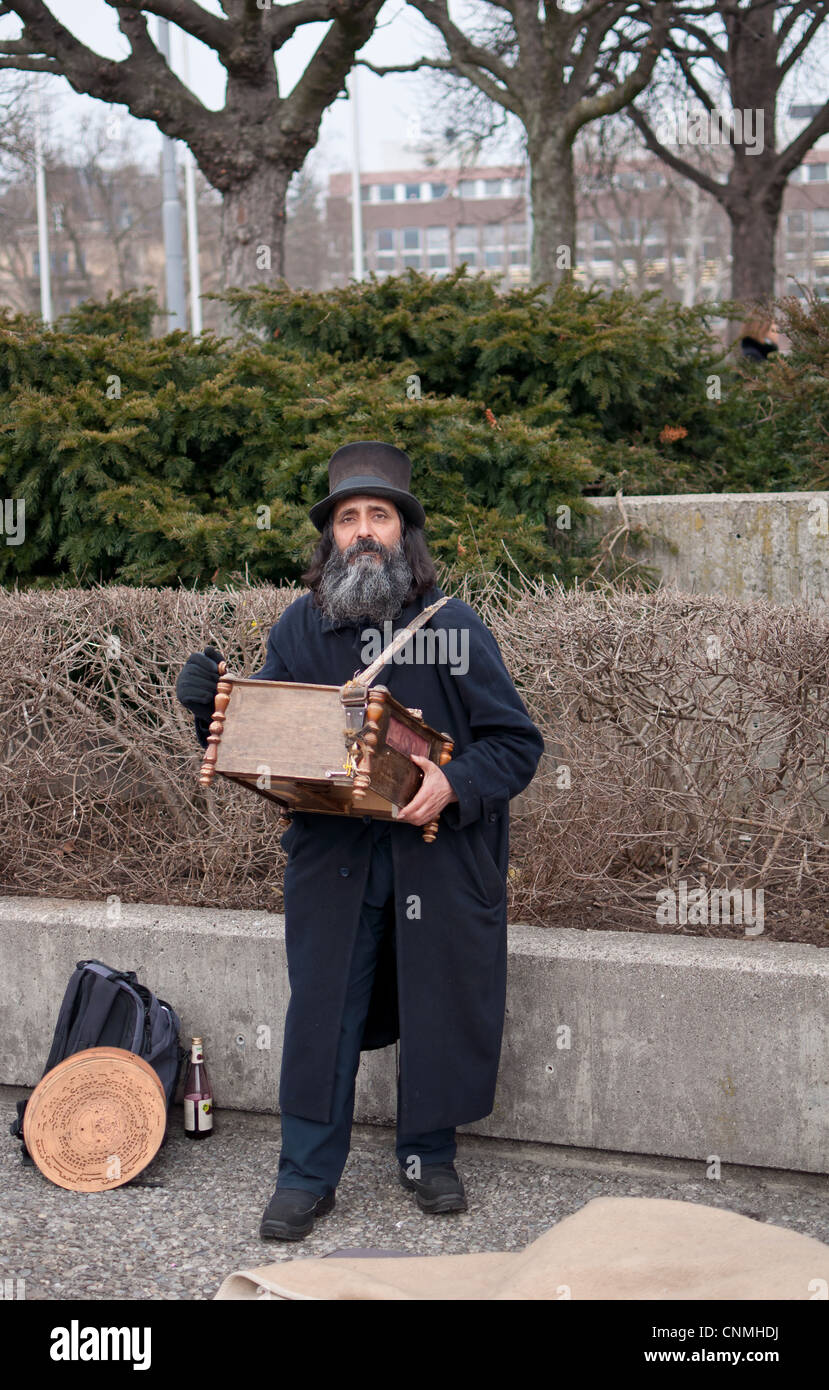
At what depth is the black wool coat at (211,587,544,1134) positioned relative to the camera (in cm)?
371

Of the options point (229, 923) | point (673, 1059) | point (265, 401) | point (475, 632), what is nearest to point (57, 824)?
point (229, 923)

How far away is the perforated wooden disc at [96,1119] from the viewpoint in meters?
4.13

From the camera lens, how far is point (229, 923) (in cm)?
457

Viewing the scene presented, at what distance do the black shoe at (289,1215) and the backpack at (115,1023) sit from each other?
0.72 m

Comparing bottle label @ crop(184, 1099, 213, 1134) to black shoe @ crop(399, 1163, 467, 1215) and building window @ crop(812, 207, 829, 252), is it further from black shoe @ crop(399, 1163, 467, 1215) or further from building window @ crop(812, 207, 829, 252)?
building window @ crop(812, 207, 829, 252)

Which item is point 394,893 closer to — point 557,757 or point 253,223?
point 557,757

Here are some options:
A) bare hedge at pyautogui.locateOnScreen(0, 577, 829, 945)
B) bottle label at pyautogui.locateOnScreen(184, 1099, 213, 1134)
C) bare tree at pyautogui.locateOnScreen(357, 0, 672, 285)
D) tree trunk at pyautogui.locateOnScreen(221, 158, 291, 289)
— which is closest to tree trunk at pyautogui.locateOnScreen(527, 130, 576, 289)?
bare tree at pyautogui.locateOnScreen(357, 0, 672, 285)

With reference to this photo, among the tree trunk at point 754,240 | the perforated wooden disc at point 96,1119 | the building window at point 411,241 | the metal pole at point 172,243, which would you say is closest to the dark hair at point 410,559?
the perforated wooden disc at point 96,1119

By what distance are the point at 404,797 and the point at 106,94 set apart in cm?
929

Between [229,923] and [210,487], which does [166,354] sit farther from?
[229,923]

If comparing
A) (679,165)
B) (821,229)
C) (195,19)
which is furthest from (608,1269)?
(821,229)

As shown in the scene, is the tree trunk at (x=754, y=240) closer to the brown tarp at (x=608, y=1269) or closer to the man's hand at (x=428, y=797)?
the man's hand at (x=428, y=797)

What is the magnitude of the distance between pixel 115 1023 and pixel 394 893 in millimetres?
1211

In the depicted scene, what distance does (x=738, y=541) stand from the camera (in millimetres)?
6449
